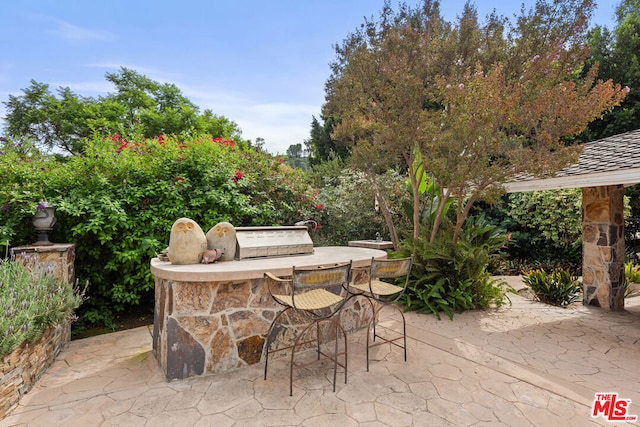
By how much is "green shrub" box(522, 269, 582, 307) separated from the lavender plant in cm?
696

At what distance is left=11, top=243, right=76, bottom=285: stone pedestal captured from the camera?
3.42 meters

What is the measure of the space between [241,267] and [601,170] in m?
4.57

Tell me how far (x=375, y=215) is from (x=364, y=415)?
504 cm

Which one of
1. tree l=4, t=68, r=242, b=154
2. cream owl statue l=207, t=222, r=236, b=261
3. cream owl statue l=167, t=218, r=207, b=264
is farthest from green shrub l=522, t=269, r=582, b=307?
tree l=4, t=68, r=242, b=154

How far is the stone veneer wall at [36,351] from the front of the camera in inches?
92.7

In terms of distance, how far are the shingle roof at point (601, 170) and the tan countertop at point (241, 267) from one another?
3110mm

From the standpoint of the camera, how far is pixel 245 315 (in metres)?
3.00

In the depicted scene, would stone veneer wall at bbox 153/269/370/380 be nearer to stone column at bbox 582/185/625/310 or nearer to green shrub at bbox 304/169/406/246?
green shrub at bbox 304/169/406/246

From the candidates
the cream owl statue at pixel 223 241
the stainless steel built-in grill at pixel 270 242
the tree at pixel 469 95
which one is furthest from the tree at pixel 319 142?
the cream owl statue at pixel 223 241

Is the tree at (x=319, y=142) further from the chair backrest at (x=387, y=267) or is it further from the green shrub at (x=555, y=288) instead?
the chair backrest at (x=387, y=267)

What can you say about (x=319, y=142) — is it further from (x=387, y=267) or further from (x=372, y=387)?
(x=372, y=387)

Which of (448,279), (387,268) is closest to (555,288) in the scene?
(448,279)

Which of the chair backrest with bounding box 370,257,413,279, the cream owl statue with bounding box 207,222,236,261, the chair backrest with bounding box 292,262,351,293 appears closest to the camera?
the chair backrest with bounding box 292,262,351,293

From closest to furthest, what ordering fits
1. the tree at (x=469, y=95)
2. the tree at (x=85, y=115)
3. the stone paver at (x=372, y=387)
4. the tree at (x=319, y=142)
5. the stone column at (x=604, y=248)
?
the stone paver at (x=372, y=387) → the tree at (x=469, y=95) → the stone column at (x=604, y=248) → the tree at (x=85, y=115) → the tree at (x=319, y=142)
